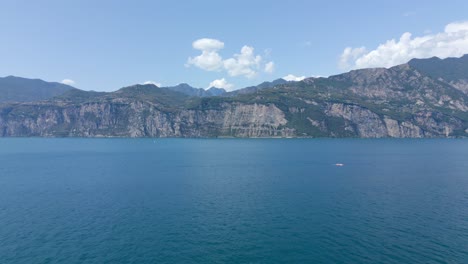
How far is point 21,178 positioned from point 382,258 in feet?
531

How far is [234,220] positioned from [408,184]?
89890 mm

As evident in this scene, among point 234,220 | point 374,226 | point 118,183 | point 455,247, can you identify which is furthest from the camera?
point 118,183

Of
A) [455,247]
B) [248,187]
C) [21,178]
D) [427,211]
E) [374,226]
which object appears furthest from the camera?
[21,178]

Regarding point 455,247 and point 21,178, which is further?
point 21,178

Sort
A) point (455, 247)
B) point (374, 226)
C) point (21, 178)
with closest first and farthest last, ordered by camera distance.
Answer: point (455, 247) → point (374, 226) → point (21, 178)

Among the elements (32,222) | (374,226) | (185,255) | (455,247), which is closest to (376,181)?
(374,226)

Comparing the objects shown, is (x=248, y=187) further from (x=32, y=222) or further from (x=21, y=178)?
(x=21, y=178)

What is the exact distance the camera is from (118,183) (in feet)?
459

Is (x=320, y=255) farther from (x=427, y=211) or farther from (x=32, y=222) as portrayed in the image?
(x=32, y=222)

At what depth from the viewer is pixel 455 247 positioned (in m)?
66.9

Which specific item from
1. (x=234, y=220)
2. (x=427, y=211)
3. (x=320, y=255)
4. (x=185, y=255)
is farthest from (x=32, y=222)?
(x=427, y=211)

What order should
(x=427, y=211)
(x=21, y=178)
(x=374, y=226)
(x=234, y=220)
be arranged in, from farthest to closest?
(x=21, y=178)
(x=427, y=211)
(x=234, y=220)
(x=374, y=226)

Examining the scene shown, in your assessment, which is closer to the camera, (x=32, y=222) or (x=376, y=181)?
(x=32, y=222)

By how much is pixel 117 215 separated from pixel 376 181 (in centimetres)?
11129
